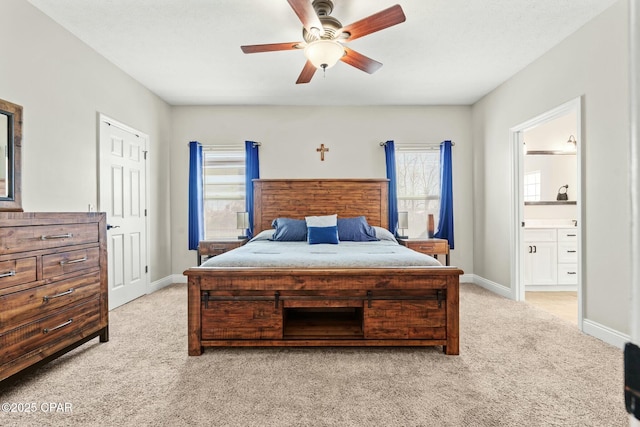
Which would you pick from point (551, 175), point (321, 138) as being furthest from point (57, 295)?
point (551, 175)

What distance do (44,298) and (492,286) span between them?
4.79 meters

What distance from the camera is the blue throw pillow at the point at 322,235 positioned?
152 inches

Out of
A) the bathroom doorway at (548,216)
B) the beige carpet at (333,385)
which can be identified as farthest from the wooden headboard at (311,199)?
the beige carpet at (333,385)

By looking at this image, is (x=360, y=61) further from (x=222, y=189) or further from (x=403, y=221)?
(x=222, y=189)

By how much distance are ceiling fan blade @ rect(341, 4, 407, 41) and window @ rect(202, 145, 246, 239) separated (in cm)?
302

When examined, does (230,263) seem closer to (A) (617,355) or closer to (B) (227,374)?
(B) (227,374)

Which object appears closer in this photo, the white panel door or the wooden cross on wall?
the white panel door

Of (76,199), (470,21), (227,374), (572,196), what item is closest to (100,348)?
(227,374)

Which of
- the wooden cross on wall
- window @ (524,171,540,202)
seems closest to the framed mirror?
the wooden cross on wall

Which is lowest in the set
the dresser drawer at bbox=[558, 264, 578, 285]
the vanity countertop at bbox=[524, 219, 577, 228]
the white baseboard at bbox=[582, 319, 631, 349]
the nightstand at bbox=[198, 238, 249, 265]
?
the white baseboard at bbox=[582, 319, 631, 349]

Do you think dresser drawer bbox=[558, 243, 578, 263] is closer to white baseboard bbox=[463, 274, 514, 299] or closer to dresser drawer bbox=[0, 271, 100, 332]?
white baseboard bbox=[463, 274, 514, 299]

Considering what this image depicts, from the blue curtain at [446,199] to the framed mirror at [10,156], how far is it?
475cm

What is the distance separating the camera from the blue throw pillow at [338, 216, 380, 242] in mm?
4230

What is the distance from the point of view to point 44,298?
220 centimetres
